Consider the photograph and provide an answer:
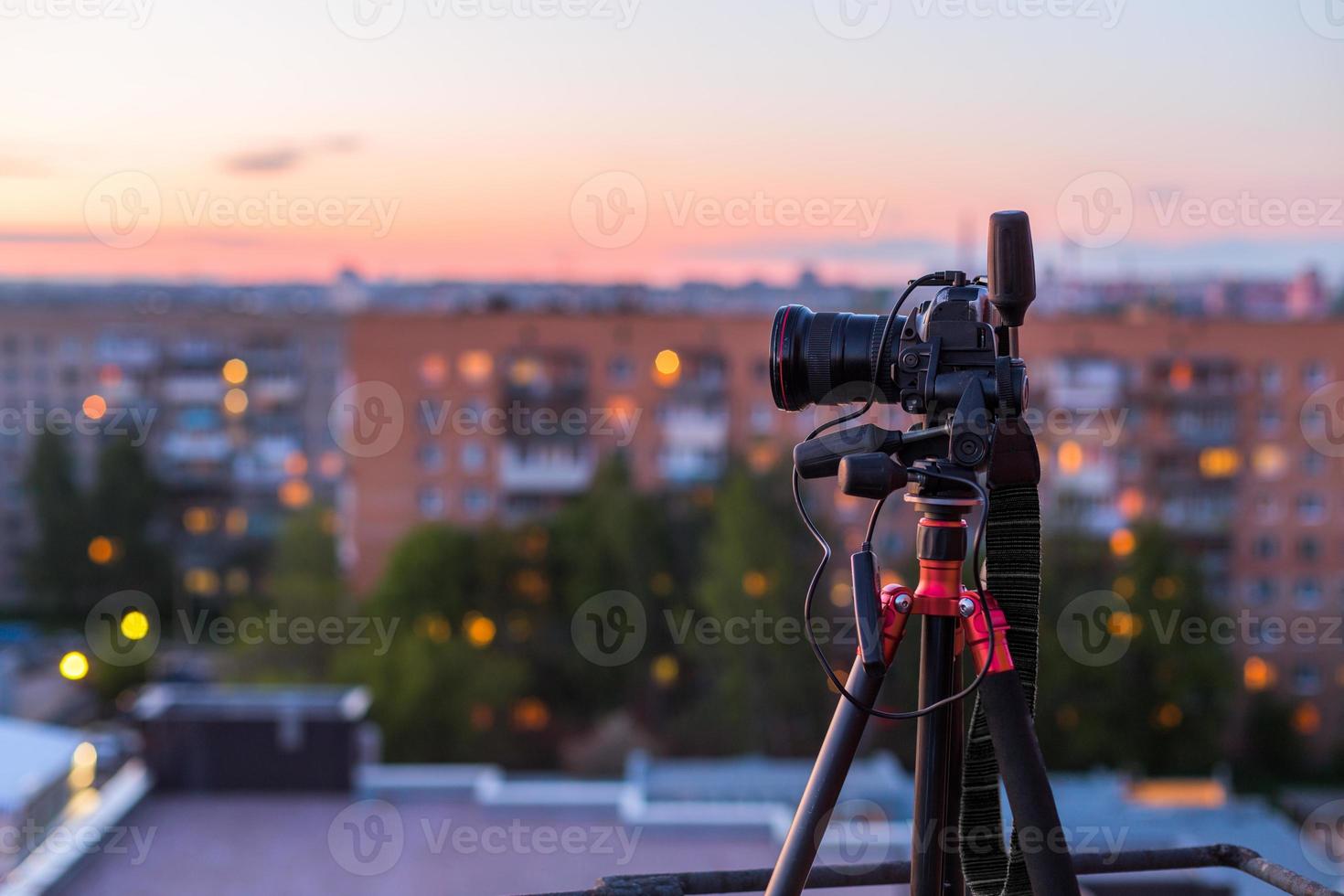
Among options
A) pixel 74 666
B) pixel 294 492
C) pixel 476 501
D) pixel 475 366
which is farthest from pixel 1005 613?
pixel 294 492

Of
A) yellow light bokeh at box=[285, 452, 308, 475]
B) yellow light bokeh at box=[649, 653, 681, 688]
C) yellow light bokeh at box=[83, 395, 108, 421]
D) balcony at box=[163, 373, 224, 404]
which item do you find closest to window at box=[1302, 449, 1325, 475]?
yellow light bokeh at box=[649, 653, 681, 688]

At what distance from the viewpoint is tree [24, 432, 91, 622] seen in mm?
17500

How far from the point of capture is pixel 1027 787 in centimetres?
93

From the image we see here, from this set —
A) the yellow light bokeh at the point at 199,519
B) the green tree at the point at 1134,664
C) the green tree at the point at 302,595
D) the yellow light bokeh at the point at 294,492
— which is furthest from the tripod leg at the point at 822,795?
the yellow light bokeh at the point at 199,519

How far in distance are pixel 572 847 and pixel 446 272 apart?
10.5 metres

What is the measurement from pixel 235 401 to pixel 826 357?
1800 centimetres

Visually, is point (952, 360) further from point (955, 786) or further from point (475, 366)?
point (475, 366)

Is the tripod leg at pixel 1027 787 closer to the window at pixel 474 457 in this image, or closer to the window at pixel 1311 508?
the window at pixel 474 457

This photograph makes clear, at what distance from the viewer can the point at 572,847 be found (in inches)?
197

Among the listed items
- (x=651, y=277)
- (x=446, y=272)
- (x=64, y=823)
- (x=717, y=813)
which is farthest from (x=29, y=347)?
(x=717, y=813)

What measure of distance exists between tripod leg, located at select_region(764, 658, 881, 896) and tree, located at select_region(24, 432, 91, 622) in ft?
62.6

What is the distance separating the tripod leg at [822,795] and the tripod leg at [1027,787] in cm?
10

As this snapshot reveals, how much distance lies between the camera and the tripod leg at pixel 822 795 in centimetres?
96

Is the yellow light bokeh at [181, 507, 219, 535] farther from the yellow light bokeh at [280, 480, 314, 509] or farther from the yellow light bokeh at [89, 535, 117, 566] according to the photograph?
the yellow light bokeh at [280, 480, 314, 509]
